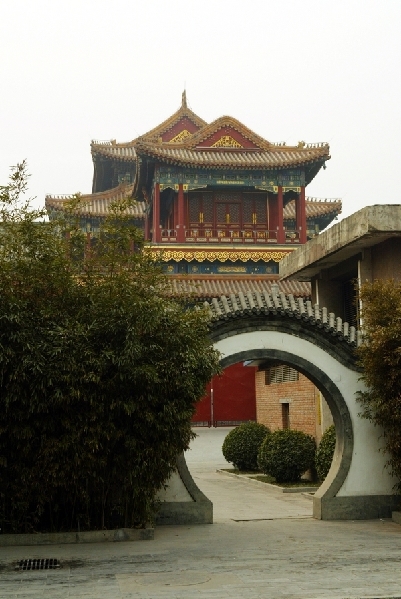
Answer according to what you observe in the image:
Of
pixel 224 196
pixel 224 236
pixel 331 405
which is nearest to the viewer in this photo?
pixel 331 405

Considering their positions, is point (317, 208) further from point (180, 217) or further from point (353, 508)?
point (353, 508)

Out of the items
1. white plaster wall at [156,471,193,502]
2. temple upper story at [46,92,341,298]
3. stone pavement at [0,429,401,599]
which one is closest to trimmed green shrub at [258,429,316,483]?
stone pavement at [0,429,401,599]

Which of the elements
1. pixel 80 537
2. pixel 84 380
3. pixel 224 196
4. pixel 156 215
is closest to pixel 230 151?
pixel 224 196

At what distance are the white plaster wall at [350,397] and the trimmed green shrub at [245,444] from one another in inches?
368

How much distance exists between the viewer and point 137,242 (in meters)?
12.1

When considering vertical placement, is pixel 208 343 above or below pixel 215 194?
below

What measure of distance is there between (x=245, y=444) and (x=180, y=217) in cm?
1537

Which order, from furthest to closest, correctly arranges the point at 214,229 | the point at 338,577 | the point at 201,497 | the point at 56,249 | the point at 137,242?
1. the point at 214,229
2. the point at 201,497
3. the point at 137,242
4. the point at 56,249
5. the point at 338,577

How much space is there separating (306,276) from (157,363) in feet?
33.1

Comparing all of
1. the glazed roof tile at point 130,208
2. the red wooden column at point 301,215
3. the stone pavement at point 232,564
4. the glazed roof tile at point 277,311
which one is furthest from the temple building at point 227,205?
the stone pavement at point 232,564

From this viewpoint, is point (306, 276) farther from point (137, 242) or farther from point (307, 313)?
point (137, 242)

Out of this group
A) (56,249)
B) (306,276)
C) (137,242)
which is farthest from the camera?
(306,276)

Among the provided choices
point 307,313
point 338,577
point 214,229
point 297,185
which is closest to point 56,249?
point 307,313

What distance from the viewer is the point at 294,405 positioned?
20.9m
